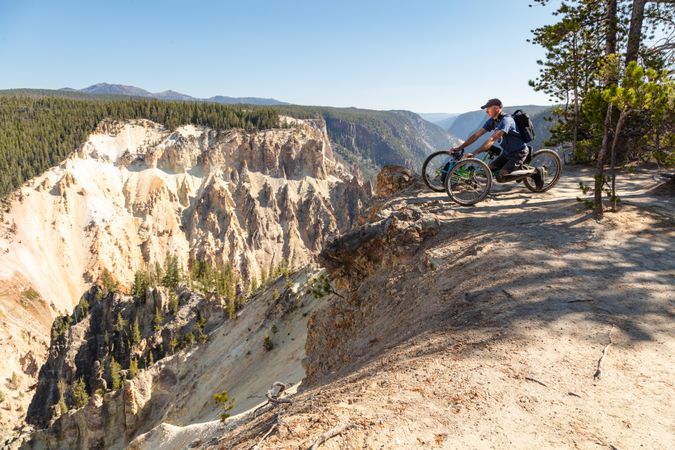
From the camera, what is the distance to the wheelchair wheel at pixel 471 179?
29.6ft

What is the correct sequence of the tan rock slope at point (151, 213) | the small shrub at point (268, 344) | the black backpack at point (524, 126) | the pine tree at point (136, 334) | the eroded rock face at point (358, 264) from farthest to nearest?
the tan rock slope at point (151, 213) → the pine tree at point (136, 334) → the small shrub at point (268, 344) → the black backpack at point (524, 126) → the eroded rock face at point (358, 264)

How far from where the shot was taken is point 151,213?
84312 mm

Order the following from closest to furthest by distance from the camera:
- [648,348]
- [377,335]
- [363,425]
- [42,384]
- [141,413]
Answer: [363,425] → [648,348] → [377,335] → [141,413] → [42,384]

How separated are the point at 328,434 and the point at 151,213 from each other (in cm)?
9005

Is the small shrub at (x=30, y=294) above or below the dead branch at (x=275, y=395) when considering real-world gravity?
below

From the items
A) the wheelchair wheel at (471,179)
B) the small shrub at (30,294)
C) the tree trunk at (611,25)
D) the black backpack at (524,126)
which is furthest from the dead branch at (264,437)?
the small shrub at (30,294)

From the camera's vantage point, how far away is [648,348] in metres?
4.20

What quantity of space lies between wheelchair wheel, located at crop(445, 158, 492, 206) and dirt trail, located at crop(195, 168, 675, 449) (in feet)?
5.01

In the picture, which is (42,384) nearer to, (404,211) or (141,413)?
(141,413)

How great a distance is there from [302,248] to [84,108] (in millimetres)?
73655

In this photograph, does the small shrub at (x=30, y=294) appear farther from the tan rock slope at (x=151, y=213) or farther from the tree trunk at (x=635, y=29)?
the tree trunk at (x=635, y=29)

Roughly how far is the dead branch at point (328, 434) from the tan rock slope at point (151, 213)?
7018cm

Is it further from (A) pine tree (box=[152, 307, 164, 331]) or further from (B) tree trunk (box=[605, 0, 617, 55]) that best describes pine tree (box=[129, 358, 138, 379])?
(B) tree trunk (box=[605, 0, 617, 55])

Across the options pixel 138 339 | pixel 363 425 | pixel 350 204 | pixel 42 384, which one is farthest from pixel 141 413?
pixel 350 204
